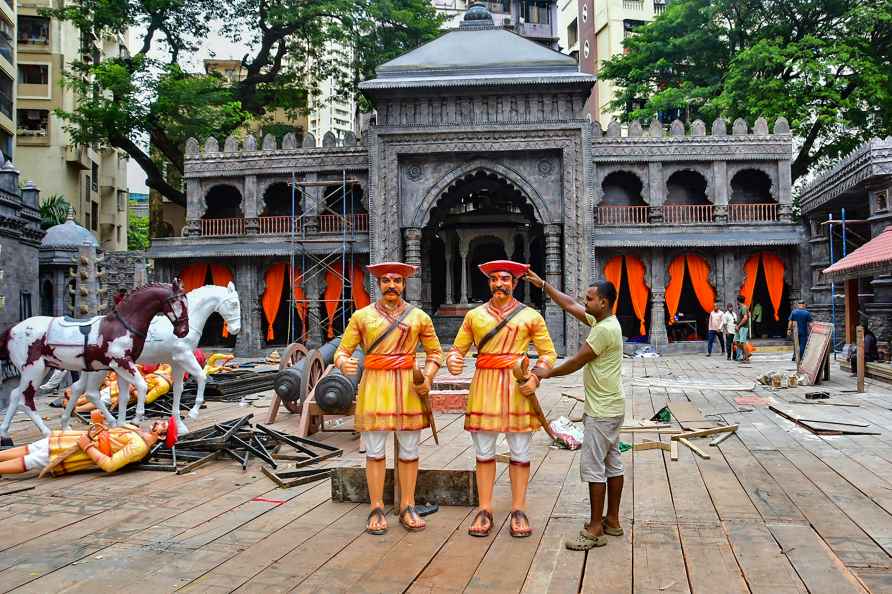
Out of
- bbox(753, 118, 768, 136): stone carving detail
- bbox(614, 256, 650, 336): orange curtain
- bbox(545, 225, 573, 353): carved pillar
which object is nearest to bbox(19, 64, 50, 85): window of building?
bbox(545, 225, 573, 353): carved pillar

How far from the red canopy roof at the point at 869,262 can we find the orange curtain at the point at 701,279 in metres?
7.55

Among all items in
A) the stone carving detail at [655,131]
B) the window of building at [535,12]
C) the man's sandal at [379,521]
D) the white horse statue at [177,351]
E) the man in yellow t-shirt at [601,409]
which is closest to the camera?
the man in yellow t-shirt at [601,409]

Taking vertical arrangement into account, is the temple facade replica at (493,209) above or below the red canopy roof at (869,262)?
above

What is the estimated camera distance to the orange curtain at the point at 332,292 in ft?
74.4

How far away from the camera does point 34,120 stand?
3353 cm

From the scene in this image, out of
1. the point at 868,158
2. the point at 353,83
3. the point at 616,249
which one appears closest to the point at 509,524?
the point at 868,158

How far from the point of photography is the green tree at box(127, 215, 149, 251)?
52.4m

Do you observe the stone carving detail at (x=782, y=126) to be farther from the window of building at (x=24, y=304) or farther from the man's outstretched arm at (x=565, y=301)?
the window of building at (x=24, y=304)

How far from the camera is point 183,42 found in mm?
27984

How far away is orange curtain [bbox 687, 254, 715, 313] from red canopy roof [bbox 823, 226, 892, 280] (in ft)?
24.8

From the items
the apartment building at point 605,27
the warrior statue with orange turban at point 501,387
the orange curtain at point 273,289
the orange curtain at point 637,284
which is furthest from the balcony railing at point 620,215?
the warrior statue with orange turban at point 501,387

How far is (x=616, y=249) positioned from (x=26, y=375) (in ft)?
58.1

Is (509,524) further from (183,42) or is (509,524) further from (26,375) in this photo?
(183,42)

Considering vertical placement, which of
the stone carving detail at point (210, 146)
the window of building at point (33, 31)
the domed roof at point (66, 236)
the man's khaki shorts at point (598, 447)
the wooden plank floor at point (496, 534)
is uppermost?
the window of building at point (33, 31)
